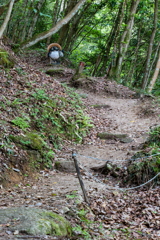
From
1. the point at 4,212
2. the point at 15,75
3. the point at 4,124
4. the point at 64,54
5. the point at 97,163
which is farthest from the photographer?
the point at 64,54

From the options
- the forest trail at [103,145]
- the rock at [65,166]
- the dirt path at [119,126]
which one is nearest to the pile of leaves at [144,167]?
the forest trail at [103,145]

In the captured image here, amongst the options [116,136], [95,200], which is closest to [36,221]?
[95,200]

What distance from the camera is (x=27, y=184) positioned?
4.71 metres

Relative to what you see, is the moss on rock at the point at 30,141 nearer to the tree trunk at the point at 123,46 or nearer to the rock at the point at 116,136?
the rock at the point at 116,136

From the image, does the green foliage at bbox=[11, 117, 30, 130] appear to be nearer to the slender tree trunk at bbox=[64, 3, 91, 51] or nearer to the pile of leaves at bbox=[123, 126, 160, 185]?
the pile of leaves at bbox=[123, 126, 160, 185]

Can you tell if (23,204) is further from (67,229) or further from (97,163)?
(97,163)

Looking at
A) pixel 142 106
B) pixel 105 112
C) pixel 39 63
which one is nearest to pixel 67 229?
pixel 105 112

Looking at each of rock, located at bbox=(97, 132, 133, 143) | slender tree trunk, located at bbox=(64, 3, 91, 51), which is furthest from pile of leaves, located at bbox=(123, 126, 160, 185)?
slender tree trunk, located at bbox=(64, 3, 91, 51)

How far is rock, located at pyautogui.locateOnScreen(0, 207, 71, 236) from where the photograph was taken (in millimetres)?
2635

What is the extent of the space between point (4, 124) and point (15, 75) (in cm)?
314

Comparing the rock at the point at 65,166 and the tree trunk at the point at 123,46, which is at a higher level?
the tree trunk at the point at 123,46

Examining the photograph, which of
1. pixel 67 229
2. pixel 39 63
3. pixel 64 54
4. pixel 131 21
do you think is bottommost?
pixel 67 229

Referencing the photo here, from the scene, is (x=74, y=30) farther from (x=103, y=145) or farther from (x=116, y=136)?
(x=103, y=145)

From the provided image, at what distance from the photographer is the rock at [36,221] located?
263 centimetres
